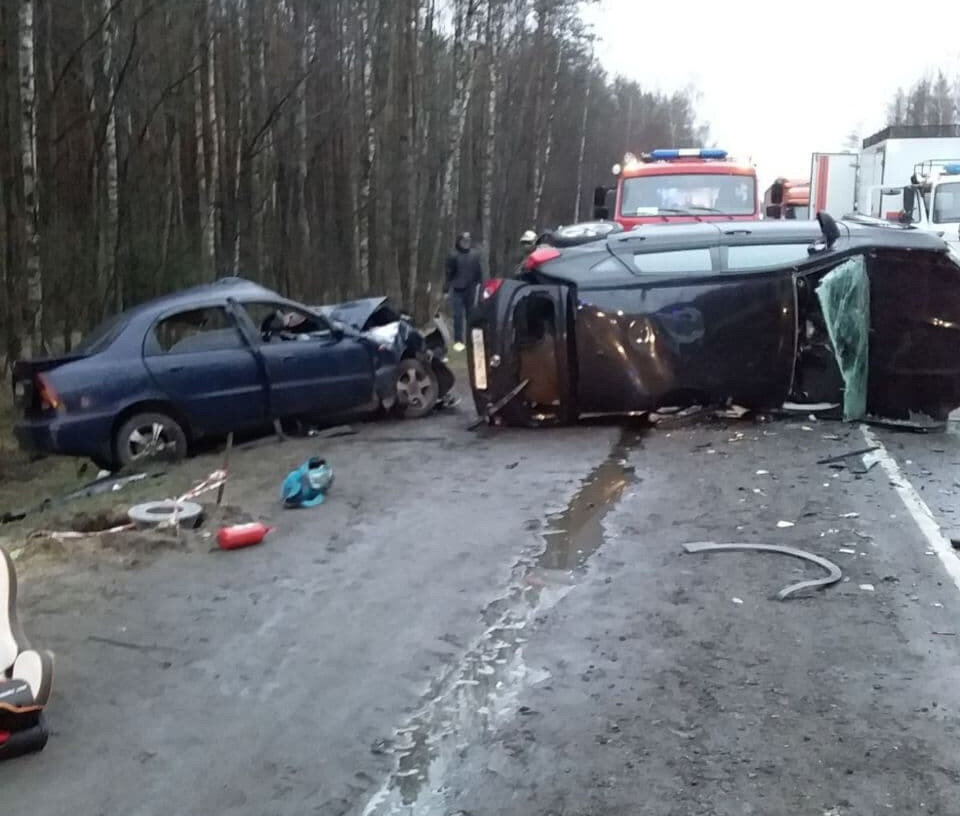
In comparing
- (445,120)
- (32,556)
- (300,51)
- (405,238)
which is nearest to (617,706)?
(32,556)

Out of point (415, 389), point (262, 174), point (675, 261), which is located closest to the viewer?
point (675, 261)

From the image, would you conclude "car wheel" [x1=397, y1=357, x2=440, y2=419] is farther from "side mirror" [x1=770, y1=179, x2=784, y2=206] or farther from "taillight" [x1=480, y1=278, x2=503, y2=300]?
"side mirror" [x1=770, y1=179, x2=784, y2=206]

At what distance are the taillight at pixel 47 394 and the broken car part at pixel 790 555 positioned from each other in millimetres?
5353

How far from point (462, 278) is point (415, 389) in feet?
21.8

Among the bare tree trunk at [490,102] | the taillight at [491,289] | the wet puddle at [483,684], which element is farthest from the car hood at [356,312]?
the bare tree trunk at [490,102]

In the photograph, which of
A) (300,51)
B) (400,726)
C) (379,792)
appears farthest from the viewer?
(300,51)

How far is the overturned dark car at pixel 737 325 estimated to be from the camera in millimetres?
9320

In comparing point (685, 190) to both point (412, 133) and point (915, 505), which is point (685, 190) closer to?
point (412, 133)

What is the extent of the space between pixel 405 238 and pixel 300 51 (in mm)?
5089

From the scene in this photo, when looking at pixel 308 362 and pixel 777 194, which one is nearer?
pixel 308 362

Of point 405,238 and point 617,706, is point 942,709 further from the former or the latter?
point 405,238

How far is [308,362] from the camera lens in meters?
10.5

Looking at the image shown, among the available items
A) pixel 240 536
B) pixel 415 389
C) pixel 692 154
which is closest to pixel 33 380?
pixel 240 536

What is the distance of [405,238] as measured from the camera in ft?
83.9
